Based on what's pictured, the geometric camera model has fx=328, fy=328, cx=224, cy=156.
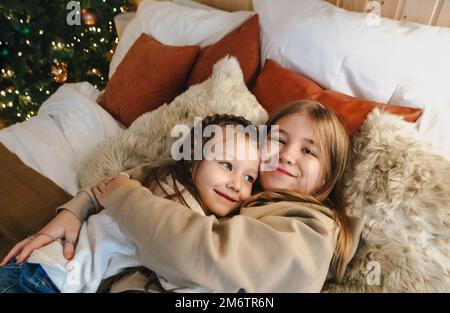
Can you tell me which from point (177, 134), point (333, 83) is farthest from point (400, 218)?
point (177, 134)

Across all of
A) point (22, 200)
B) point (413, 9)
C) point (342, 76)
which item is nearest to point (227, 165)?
point (342, 76)

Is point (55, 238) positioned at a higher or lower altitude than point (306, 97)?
lower

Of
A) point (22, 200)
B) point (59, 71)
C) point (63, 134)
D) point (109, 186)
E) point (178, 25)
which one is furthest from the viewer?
point (59, 71)

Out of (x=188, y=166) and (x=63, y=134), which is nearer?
(x=188, y=166)

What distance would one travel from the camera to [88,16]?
1898 mm

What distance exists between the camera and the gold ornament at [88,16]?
1882mm

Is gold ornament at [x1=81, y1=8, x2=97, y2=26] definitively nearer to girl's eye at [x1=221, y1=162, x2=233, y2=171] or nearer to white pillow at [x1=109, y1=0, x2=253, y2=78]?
white pillow at [x1=109, y1=0, x2=253, y2=78]

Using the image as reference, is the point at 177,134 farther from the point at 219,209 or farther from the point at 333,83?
the point at 333,83

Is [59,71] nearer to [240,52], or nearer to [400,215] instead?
[240,52]

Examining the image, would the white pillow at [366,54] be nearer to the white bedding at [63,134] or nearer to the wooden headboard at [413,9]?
the wooden headboard at [413,9]

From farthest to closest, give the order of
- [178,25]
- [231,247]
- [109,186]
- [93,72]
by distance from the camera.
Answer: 1. [93,72]
2. [178,25]
3. [109,186]
4. [231,247]

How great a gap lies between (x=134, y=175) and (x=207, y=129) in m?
0.25

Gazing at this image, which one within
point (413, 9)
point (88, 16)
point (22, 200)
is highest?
point (413, 9)

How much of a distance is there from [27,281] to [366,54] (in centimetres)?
112
